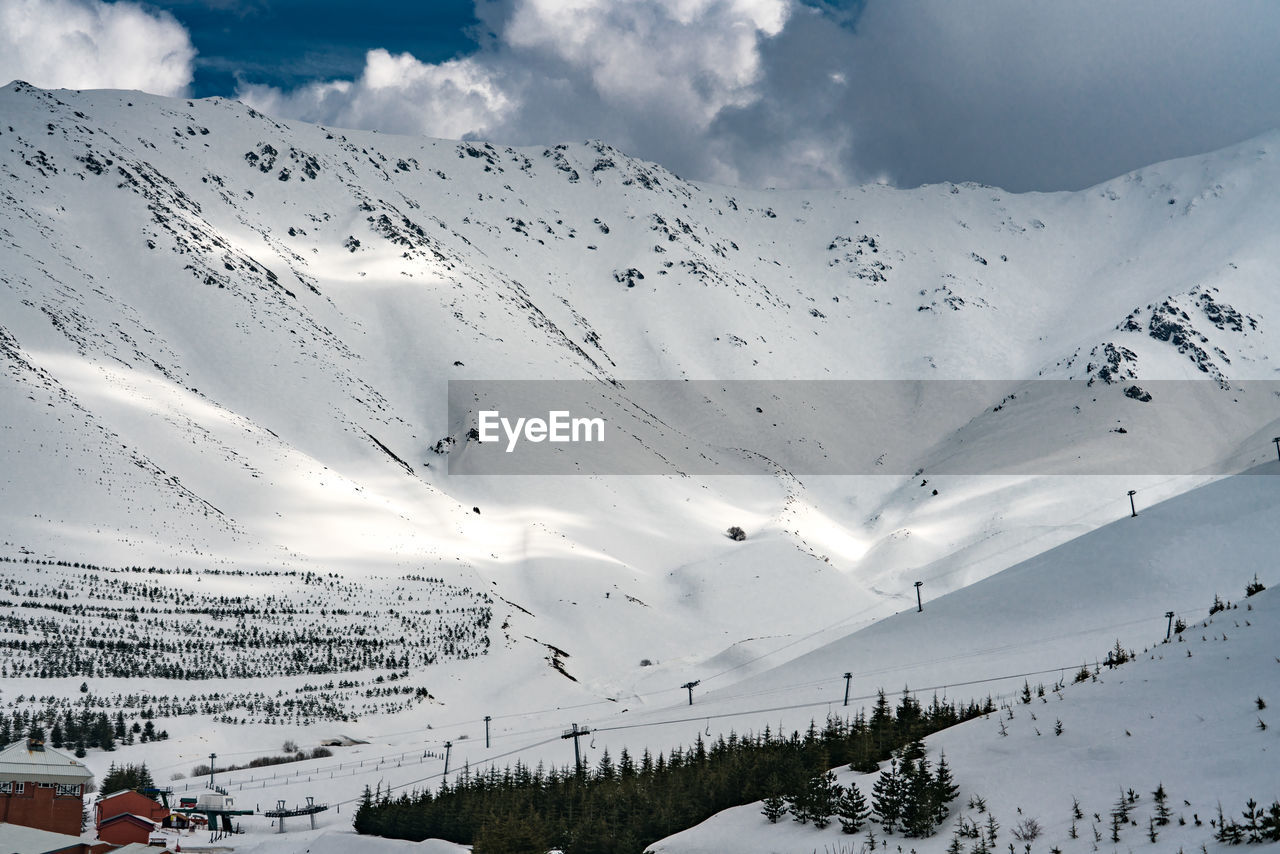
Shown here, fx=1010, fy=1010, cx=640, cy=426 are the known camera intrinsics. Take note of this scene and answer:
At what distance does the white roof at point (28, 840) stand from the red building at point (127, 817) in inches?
263

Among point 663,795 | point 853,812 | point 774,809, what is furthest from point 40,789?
point 853,812

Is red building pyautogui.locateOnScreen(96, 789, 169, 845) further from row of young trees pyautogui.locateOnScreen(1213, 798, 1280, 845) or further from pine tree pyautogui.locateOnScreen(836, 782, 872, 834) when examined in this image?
row of young trees pyautogui.locateOnScreen(1213, 798, 1280, 845)

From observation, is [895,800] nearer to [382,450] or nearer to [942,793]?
[942,793]

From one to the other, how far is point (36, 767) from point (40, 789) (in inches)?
36.6

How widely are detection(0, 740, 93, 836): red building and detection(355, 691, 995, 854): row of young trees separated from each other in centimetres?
1411

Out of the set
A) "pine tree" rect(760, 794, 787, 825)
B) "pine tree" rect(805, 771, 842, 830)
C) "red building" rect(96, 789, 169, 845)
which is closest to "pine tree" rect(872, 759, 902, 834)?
"pine tree" rect(805, 771, 842, 830)

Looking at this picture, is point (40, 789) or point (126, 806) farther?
point (126, 806)

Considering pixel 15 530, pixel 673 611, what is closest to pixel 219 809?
pixel 15 530

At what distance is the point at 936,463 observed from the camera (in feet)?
611

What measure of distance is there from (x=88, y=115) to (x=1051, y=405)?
624ft

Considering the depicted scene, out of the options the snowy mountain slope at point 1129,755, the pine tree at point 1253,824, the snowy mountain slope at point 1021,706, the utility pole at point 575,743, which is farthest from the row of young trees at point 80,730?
the pine tree at point 1253,824
